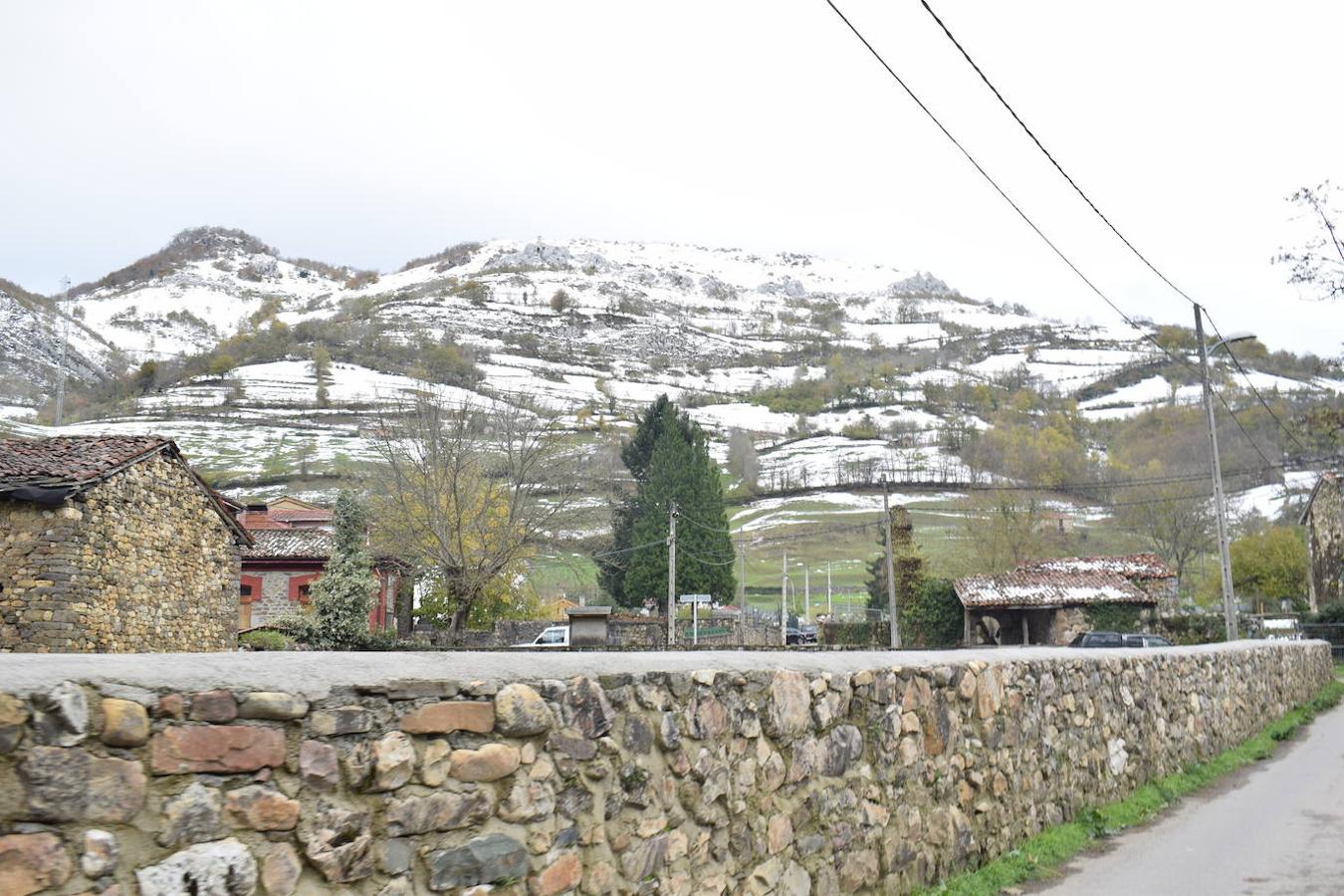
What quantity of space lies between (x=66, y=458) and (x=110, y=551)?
1.73 meters

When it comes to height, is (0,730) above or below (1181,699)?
above

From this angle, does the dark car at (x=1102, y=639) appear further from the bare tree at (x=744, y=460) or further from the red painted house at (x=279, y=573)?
the bare tree at (x=744, y=460)

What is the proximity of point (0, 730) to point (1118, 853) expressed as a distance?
7.66 meters

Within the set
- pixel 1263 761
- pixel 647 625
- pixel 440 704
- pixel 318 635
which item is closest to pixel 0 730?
pixel 440 704

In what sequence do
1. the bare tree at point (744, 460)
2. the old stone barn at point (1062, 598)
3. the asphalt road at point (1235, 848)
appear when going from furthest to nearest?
the bare tree at point (744, 460), the old stone barn at point (1062, 598), the asphalt road at point (1235, 848)

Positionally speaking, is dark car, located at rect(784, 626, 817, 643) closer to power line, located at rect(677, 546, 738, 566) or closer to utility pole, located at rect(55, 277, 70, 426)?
power line, located at rect(677, 546, 738, 566)

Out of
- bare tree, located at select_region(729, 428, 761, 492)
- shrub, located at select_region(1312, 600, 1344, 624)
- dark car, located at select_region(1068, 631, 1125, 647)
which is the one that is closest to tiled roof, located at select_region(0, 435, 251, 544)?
→ dark car, located at select_region(1068, 631, 1125, 647)

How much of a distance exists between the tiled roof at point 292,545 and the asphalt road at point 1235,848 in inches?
1369

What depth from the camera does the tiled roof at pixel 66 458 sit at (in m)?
17.7

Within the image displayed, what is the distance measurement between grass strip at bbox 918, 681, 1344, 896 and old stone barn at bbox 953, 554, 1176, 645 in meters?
31.1

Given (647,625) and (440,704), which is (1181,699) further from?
(647,625)

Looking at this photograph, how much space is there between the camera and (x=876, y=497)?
107m

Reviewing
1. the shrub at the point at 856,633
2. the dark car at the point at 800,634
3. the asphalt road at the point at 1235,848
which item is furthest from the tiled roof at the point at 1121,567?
the asphalt road at the point at 1235,848

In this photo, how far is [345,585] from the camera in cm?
3444
